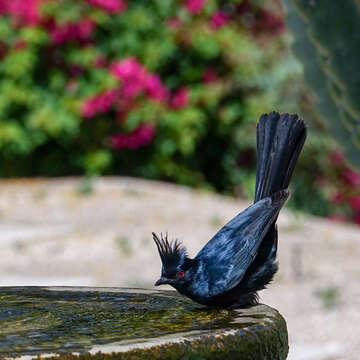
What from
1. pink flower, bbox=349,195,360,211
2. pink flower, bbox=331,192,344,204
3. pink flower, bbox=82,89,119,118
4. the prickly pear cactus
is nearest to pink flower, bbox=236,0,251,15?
pink flower, bbox=82,89,119,118

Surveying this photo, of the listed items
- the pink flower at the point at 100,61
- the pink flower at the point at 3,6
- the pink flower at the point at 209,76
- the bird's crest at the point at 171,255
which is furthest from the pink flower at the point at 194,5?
the bird's crest at the point at 171,255

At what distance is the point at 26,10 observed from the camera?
1028cm

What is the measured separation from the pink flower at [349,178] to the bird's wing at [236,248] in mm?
7910

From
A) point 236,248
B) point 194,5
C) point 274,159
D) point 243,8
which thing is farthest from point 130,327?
point 243,8

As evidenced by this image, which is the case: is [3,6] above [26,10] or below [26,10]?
above

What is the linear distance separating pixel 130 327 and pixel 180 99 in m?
8.85

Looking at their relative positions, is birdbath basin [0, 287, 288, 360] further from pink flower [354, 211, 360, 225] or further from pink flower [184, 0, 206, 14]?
pink flower [184, 0, 206, 14]

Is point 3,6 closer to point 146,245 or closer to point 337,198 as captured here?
point 146,245

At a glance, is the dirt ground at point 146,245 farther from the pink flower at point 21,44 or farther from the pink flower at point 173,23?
the pink flower at point 173,23

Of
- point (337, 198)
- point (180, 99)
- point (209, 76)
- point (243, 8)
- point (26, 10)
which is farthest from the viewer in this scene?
point (243, 8)

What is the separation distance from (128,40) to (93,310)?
8.67 metres

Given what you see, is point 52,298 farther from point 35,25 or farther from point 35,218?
point 35,25

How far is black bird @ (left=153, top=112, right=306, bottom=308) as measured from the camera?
8.02ft

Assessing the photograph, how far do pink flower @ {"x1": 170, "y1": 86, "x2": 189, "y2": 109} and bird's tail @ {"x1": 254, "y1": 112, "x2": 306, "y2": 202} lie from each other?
8.13 m
